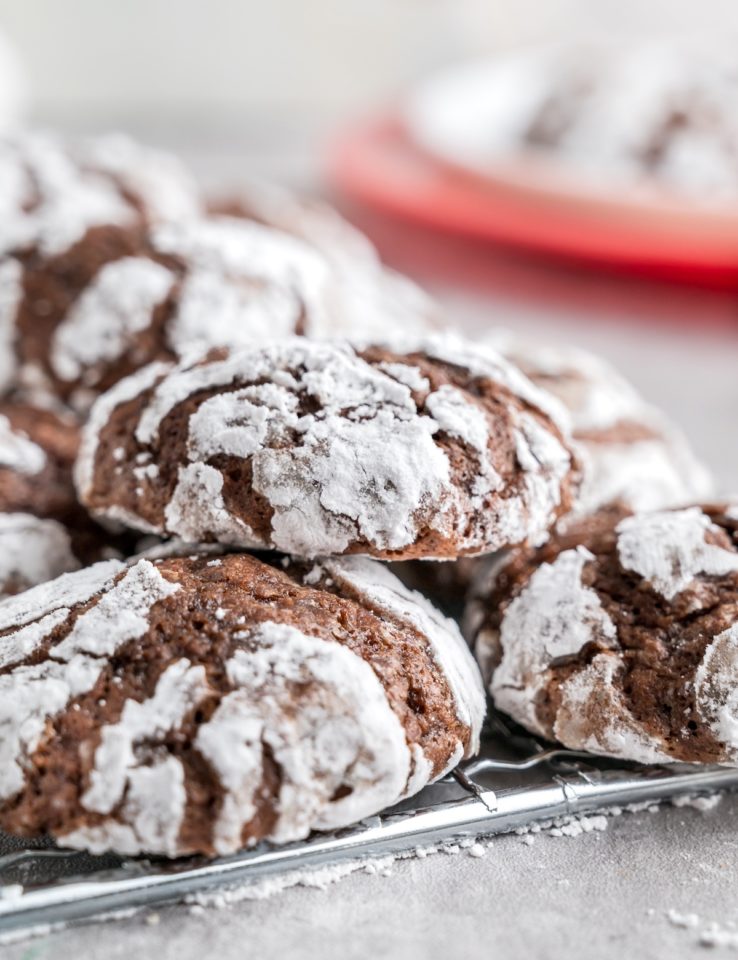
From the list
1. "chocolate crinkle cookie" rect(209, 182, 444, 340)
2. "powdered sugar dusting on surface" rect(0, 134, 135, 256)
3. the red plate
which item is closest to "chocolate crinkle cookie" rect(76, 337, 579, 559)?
"chocolate crinkle cookie" rect(209, 182, 444, 340)

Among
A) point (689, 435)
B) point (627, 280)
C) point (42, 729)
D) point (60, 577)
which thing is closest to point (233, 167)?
point (627, 280)

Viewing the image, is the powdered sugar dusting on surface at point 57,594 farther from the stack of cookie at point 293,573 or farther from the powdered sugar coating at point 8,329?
the powdered sugar coating at point 8,329

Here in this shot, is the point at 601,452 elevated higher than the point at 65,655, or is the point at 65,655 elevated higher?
the point at 601,452

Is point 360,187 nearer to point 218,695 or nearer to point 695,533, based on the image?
point 695,533

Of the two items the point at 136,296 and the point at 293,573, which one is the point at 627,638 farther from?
the point at 136,296

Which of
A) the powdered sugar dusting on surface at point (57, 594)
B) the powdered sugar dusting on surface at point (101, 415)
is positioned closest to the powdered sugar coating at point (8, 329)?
the powdered sugar dusting on surface at point (101, 415)

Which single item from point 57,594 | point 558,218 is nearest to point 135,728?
point 57,594

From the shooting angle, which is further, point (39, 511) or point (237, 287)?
point (237, 287)
